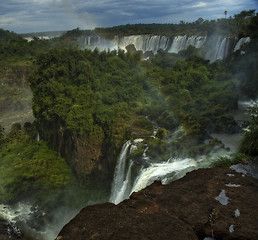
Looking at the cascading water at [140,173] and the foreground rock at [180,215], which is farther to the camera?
the cascading water at [140,173]

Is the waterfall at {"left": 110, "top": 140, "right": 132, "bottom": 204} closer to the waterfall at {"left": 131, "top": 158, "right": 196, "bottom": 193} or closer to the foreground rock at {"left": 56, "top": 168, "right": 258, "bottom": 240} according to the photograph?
the waterfall at {"left": 131, "top": 158, "right": 196, "bottom": 193}

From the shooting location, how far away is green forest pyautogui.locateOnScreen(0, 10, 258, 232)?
16531 millimetres

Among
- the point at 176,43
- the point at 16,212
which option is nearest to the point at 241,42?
the point at 176,43

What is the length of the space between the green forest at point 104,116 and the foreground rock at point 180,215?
8.52m

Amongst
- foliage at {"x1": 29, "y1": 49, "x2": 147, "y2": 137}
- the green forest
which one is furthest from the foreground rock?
foliage at {"x1": 29, "y1": 49, "x2": 147, "y2": 137}

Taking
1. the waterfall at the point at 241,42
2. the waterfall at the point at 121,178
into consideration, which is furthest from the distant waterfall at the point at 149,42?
the waterfall at the point at 121,178

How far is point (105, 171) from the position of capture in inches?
682

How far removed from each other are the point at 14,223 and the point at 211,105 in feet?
45.7

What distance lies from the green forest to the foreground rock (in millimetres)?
8515

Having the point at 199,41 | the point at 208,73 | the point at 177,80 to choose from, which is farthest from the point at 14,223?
the point at 199,41

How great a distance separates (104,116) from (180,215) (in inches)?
589

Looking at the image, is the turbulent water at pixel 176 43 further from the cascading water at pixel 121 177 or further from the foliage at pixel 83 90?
the cascading water at pixel 121 177

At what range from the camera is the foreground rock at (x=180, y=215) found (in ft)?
11.0

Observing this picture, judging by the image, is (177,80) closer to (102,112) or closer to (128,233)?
(102,112)
